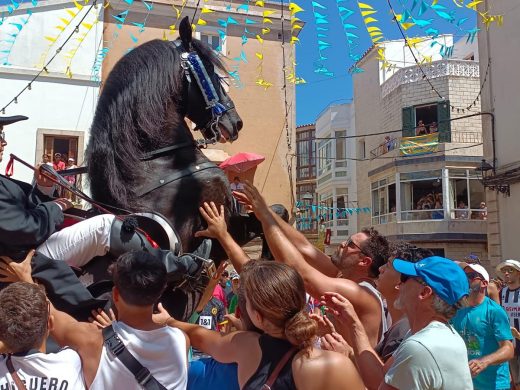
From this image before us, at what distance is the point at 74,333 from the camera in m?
2.46

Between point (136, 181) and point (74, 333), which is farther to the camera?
point (136, 181)

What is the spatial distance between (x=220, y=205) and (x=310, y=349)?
1.40 metres

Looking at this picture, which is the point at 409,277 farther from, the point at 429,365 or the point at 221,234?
the point at 221,234

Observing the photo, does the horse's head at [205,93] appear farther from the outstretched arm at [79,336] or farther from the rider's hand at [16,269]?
the outstretched arm at [79,336]

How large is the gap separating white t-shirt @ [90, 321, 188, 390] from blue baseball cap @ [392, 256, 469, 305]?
108cm

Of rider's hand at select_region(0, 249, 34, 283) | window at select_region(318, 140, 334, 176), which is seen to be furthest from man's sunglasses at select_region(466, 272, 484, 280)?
window at select_region(318, 140, 334, 176)

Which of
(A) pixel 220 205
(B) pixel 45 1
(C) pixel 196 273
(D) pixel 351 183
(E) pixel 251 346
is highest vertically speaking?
(B) pixel 45 1

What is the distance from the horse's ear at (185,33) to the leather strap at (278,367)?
7.17 feet

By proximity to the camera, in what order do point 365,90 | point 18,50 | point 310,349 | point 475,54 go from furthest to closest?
1. point 365,90
2. point 475,54
3. point 18,50
4. point 310,349

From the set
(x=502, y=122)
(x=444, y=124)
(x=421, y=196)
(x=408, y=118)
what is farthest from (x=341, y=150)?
(x=502, y=122)

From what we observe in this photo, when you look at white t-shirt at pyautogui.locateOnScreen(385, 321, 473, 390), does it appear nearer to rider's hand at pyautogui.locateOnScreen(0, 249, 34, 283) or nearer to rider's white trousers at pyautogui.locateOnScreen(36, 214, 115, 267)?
rider's white trousers at pyautogui.locateOnScreen(36, 214, 115, 267)

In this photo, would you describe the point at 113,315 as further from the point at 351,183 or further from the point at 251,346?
the point at 351,183

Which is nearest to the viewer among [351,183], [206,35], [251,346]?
[251,346]

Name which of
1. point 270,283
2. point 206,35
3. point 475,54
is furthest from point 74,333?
point 475,54
